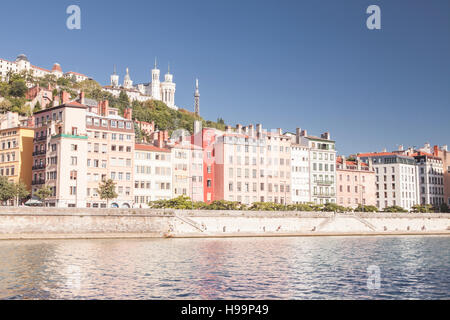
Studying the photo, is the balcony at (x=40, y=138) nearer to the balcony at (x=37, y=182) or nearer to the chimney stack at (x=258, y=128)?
the balcony at (x=37, y=182)

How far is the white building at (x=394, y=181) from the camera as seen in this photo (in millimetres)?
138000

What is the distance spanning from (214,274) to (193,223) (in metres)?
44.1

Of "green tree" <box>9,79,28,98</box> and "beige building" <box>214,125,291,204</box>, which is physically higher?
"green tree" <box>9,79,28,98</box>

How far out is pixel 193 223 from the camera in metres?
80.9

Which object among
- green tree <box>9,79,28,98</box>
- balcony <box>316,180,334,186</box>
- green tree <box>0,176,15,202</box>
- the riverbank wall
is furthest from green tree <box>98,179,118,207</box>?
green tree <box>9,79,28,98</box>

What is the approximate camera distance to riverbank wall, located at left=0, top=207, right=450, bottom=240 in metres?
68.0

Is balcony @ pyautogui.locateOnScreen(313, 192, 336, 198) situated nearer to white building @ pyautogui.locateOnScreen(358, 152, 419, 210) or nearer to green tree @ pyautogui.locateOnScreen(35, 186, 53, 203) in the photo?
white building @ pyautogui.locateOnScreen(358, 152, 419, 210)

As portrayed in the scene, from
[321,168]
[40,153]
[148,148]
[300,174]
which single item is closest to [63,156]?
[40,153]

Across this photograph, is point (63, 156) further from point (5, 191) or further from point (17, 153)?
point (17, 153)

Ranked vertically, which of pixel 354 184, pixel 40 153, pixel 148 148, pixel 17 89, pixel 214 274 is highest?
pixel 17 89

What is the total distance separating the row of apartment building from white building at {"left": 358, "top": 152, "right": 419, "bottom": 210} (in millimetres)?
259

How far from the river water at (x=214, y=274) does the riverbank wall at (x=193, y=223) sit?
37.4 feet

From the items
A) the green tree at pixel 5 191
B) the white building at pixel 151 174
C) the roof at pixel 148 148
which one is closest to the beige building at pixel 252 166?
the white building at pixel 151 174

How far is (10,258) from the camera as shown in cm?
4472
